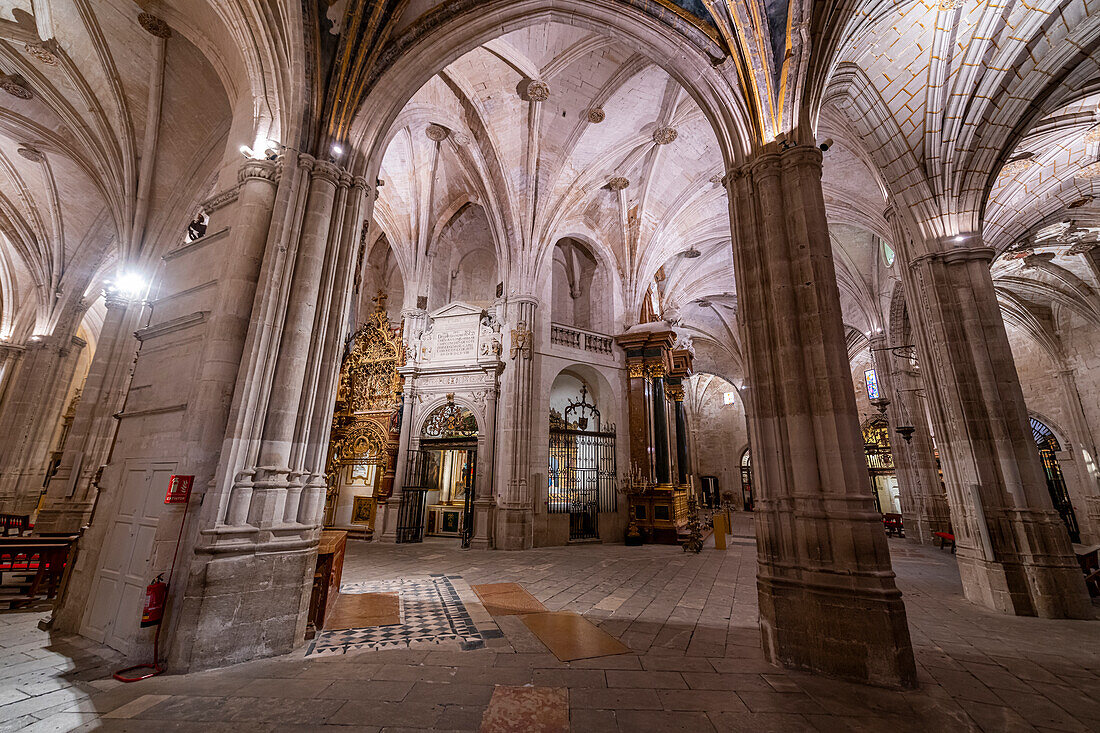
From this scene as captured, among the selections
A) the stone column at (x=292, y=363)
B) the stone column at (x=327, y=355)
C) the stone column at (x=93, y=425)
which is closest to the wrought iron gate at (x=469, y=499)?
the stone column at (x=327, y=355)

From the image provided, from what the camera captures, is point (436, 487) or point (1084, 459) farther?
point (1084, 459)

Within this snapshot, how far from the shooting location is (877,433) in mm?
21922

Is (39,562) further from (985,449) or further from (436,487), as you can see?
(985,449)

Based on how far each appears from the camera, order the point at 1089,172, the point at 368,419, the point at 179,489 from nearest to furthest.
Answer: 1. the point at 179,489
2. the point at 1089,172
3. the point at 368,419

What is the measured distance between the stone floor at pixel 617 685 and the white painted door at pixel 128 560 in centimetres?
21

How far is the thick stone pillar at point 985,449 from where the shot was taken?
5648mm

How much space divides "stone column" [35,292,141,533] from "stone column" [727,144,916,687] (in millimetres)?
12225

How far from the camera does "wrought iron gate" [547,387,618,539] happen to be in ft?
39.7

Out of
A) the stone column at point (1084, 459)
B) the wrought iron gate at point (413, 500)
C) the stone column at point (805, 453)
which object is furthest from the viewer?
the stone column at point (1084, 459)

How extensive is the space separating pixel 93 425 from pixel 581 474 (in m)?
11.7

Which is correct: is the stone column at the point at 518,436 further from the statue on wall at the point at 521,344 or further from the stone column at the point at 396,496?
the stone column at the point at 396,496

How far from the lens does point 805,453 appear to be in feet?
13.6

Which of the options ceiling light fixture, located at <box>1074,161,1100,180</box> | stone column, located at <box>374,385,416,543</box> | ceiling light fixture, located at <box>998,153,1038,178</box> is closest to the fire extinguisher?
stone column, located at <box>374,385,416,543</box>

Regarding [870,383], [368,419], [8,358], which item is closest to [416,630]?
[368,419]
